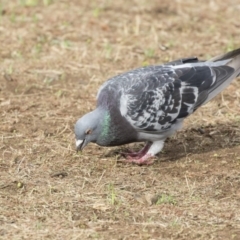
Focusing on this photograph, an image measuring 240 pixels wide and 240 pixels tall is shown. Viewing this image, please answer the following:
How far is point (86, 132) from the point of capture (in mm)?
7020

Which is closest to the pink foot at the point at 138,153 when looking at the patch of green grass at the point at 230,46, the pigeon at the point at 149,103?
the pigeon at the point at 149,103

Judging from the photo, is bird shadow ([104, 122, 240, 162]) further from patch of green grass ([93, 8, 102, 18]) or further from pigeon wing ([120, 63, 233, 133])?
patch of green grass ([93, 8, 102, 18])

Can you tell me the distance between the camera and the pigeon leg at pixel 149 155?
7.25m

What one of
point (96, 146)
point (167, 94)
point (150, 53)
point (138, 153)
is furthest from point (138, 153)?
point (150, 53)

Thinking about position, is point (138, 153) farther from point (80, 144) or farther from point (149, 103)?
point (80, 144)

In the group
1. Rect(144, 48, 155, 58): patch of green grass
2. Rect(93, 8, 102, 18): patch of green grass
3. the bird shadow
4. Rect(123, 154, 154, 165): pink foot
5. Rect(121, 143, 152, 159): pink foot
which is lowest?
Rect(144, 48, 155, 58): patch of green grass

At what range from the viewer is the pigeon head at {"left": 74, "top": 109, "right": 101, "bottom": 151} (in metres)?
7.01

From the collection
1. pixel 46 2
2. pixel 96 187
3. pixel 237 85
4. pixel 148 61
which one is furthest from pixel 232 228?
pixel 46 2

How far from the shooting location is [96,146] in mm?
7730

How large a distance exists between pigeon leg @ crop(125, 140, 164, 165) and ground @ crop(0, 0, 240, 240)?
0.09 metres

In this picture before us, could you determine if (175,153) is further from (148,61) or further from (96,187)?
(148,61)

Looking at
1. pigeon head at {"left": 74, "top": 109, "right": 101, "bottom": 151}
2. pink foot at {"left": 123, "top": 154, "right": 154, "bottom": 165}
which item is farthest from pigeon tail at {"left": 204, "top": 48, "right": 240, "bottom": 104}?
pigeon head at {"left": 74, "top": 109, "right": 101, "bottom": 151}

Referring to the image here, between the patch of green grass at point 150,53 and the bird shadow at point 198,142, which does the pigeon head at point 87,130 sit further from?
the patch of green grass at point 150,53

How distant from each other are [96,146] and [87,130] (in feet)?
2.42
